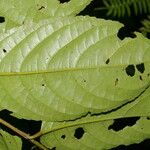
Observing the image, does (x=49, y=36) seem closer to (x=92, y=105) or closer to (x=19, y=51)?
(x=19, y=51)

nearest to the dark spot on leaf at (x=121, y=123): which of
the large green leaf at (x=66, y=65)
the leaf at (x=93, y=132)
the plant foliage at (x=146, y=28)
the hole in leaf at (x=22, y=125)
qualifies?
the leaf at (x=93, y=132)

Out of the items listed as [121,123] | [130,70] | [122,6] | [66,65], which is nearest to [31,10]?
[66,65]

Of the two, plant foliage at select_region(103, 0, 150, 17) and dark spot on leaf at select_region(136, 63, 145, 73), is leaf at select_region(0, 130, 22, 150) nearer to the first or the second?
dark spot on leaf at select_region(136, 63, 145, 73)

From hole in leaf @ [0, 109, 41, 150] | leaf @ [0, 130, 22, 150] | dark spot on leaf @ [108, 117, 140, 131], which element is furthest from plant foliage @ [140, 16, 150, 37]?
leaf @ [0, 130, 22, 150]

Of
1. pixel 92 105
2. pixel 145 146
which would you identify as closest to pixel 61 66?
pixel 92 105

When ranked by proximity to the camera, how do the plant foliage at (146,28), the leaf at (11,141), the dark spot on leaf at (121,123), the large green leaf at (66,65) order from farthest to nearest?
the plant foliage at (146,28)
the dark spot on leaf at (121,123)
the leaf at (11,141)
the large green leaf at (66,65)

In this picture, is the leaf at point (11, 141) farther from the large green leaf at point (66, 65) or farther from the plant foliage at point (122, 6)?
the plant foliage at point (122, 6)

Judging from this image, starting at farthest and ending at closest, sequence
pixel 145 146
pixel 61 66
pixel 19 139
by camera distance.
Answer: pixel 145 146 → pixel 19 139 → pixel 61 66
